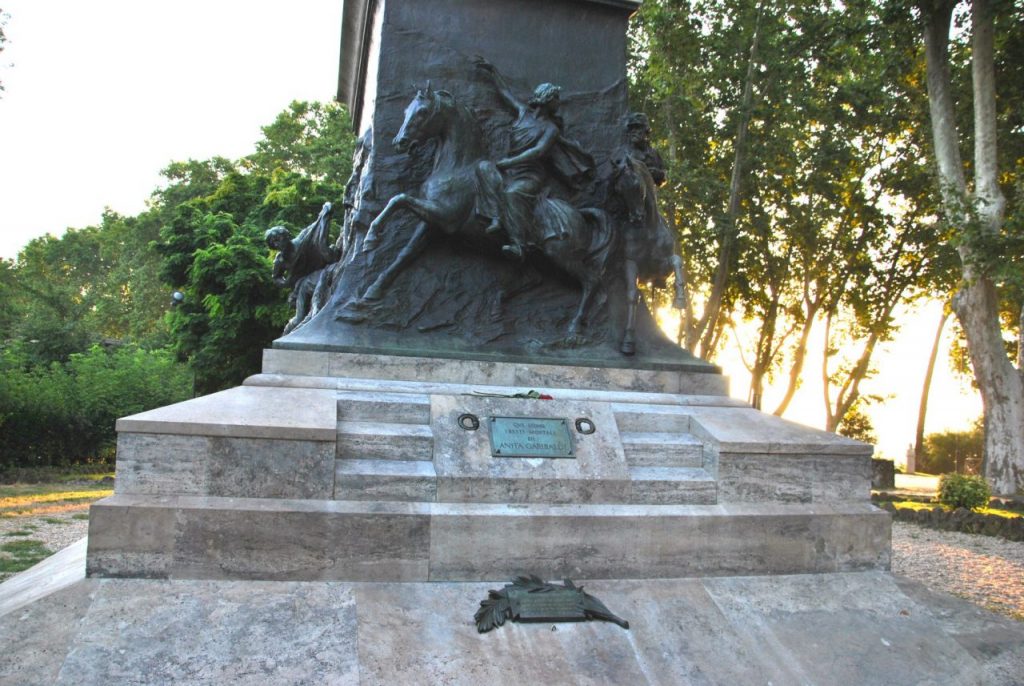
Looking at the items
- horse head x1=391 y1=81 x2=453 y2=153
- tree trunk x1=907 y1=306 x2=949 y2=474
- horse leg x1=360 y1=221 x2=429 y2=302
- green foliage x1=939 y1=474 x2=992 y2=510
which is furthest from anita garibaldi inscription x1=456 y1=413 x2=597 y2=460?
tree trunk x1=907 y1=306 x2=949 y2=474

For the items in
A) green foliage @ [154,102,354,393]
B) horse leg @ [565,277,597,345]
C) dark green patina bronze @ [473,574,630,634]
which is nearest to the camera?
dark green patina bronze @ [473,574,630,634]

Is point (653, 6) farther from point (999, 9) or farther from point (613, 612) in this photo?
point (613, 612)

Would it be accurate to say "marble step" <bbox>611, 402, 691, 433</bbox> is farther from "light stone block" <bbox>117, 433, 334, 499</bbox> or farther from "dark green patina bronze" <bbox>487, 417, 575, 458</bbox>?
"light stone block" <bbox>117, 433, 334, 499</bbox>

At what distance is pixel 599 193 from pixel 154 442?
418 cm

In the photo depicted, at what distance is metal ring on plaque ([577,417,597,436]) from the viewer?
251 inches

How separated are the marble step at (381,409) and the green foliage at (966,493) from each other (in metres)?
13.2

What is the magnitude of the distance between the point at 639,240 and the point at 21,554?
6.37 metres

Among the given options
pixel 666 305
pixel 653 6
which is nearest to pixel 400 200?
pixel 653 6

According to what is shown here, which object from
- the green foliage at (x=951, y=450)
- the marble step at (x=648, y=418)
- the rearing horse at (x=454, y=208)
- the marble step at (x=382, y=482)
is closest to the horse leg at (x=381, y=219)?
the rearing horse at (x=454, y=208)

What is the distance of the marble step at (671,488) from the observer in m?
6.16

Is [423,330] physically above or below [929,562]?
above

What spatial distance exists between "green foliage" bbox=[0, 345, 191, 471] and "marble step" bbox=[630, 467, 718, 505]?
1996 centimetres

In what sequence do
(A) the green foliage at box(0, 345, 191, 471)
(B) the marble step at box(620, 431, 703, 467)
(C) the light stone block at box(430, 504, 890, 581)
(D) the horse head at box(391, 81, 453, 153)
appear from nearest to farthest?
(C) the light stone block at box(430, 504, 890, 581)
(B) the marble step at box(620, 431, 703, 467)
(D) the horse head at box(391, 81, 453, 153)
(A) the green foliage at box(0, 345, 191, 471)

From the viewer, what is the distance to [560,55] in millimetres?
8039
